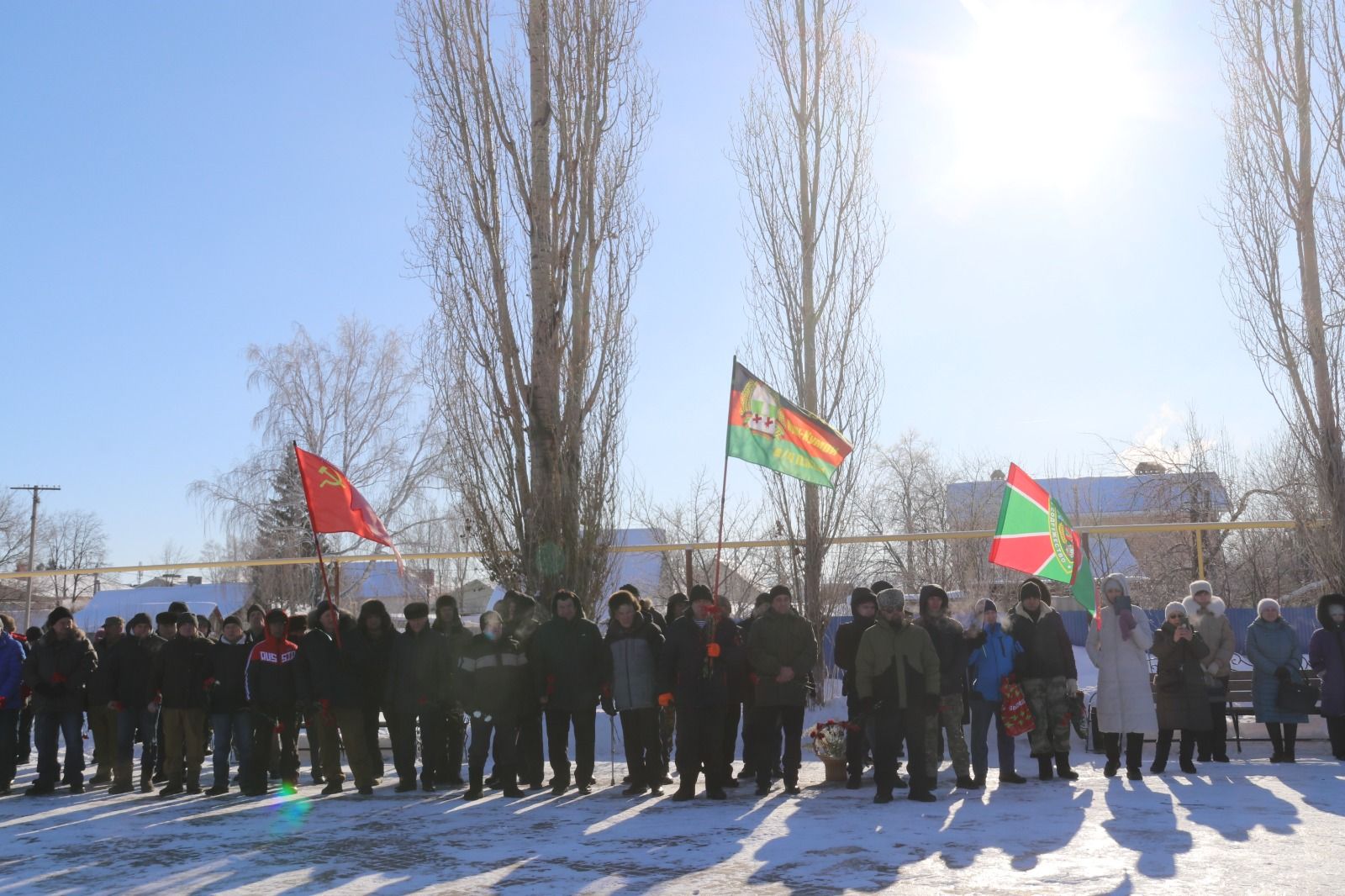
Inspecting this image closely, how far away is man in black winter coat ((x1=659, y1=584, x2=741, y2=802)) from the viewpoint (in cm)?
955

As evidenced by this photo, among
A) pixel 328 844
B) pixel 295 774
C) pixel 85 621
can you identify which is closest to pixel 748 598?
pixel 295 774

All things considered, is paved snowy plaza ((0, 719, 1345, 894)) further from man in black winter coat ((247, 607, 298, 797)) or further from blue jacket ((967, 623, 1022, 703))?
blue jacket ((967, 623, 1022, 703))

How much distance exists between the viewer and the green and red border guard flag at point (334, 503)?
10.1m

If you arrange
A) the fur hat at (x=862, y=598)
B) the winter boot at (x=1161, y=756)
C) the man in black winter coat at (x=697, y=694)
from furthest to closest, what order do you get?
the winter boot at (x=1161, y=756) < the fur hat at (x=862, y=598) < the man in black winter coat at (x=697, y=694)

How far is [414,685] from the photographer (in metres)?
10.1

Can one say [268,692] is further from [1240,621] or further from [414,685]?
[1240,621]

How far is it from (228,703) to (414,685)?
5.41ft

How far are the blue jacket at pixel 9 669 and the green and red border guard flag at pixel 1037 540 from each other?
8680 mm

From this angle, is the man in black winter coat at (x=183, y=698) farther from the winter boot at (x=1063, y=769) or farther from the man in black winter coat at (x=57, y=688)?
the winter boot at (x=1063, y=769)

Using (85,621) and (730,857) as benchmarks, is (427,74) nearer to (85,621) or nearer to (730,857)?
(730,857)

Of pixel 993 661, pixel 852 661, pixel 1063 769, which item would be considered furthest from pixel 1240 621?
pixel 852 661

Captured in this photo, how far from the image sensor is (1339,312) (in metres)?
14.9

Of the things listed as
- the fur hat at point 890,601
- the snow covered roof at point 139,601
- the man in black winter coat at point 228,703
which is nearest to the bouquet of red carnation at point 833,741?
the fur hat at point 890,601

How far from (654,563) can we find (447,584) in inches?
211
